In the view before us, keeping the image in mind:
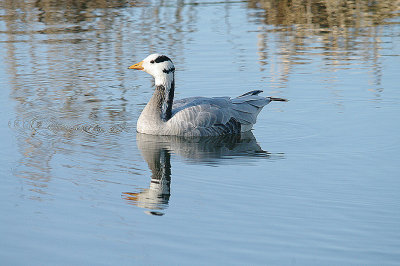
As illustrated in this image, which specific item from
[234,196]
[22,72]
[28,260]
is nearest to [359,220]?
[234,196]

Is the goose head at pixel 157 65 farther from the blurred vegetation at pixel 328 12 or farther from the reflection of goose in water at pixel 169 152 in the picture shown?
the blurred vegetation at pixel 328 12

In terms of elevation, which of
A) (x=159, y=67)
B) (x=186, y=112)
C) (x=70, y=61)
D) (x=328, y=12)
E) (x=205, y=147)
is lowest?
(x=205, y=147)

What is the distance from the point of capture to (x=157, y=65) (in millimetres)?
10984

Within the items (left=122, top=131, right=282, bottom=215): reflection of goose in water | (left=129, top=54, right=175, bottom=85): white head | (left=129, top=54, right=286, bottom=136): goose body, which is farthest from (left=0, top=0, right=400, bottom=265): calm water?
(left=129, top=54, right=175, bottom=85): white head

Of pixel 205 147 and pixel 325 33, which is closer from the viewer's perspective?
pixel 205 147

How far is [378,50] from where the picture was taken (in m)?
15.5

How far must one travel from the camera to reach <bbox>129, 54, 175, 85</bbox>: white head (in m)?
10.9

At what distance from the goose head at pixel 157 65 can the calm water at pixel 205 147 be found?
0.93 metres

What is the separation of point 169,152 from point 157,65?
1.83 m

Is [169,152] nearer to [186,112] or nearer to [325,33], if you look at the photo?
[186,112]

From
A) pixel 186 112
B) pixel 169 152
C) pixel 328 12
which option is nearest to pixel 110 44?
pixel 328 12

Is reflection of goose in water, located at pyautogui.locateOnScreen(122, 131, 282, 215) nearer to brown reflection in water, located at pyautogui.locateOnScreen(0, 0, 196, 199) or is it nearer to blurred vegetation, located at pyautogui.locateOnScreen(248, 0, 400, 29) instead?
brown reflection in water, located at pyautogui.locateOnScreen(0, 0, 196, 199)

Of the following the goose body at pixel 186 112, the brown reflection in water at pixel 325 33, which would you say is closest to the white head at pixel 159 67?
the goose body at pixel 186 112

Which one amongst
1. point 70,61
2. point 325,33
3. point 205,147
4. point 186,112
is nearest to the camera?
point 205,147
